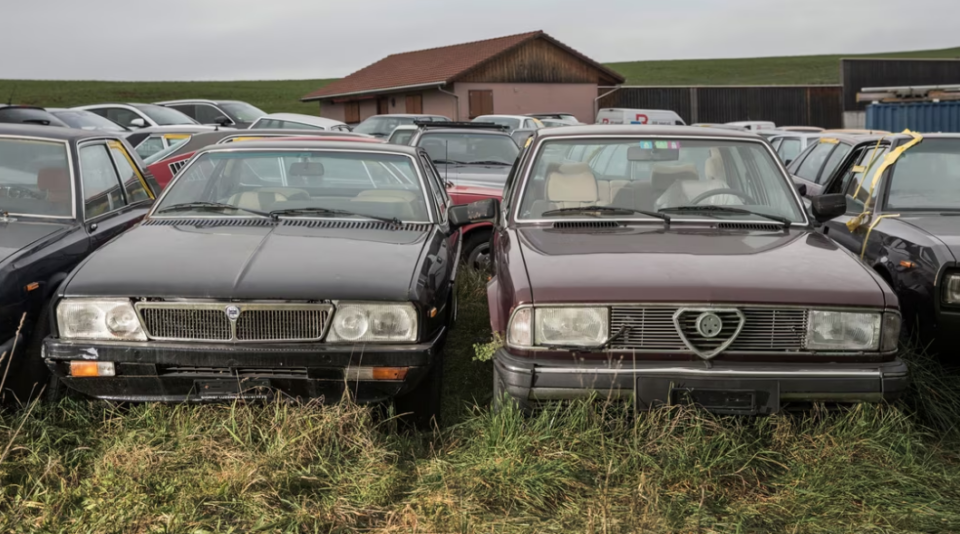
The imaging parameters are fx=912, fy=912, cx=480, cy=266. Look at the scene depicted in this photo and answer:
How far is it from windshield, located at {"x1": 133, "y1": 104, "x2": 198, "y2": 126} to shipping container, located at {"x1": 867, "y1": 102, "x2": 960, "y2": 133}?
1882cm

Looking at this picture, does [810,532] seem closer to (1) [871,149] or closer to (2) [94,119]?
(1) [871,149]

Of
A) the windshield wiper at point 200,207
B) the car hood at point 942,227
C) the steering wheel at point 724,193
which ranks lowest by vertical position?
the car hood at point 942,227

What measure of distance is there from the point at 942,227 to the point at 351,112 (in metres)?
44.6

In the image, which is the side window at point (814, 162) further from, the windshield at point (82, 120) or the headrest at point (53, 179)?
the windshield at point (82, 120)

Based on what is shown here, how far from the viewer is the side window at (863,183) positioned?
6566 mm

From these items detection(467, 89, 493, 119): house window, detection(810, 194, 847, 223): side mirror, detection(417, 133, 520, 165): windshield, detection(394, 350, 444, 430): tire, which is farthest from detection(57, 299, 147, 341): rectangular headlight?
detection(467, 89, 493, 119): house window

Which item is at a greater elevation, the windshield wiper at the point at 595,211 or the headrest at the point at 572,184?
the headrest at the point at 572,184

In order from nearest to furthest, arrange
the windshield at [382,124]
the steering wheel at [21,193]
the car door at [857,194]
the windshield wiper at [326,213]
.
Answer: the windshield wiper at [326,213]
the steering wheel at [21,193]
the car door at [857,194]
the windshield at [382,124]

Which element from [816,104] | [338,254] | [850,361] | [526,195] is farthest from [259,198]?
[816,104]

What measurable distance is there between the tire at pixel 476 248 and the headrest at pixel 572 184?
9.49 ft

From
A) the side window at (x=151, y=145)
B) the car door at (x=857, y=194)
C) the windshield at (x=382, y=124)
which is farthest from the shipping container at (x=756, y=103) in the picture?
the car door at (x=857, y=194)

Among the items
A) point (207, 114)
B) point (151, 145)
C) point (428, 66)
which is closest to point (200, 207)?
point (151, 145)

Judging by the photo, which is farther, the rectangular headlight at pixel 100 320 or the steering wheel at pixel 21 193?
the steering wheel at pixel 21 193

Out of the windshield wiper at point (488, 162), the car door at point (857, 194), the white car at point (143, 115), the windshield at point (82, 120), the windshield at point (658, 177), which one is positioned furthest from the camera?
the white car at point (143, 115)
